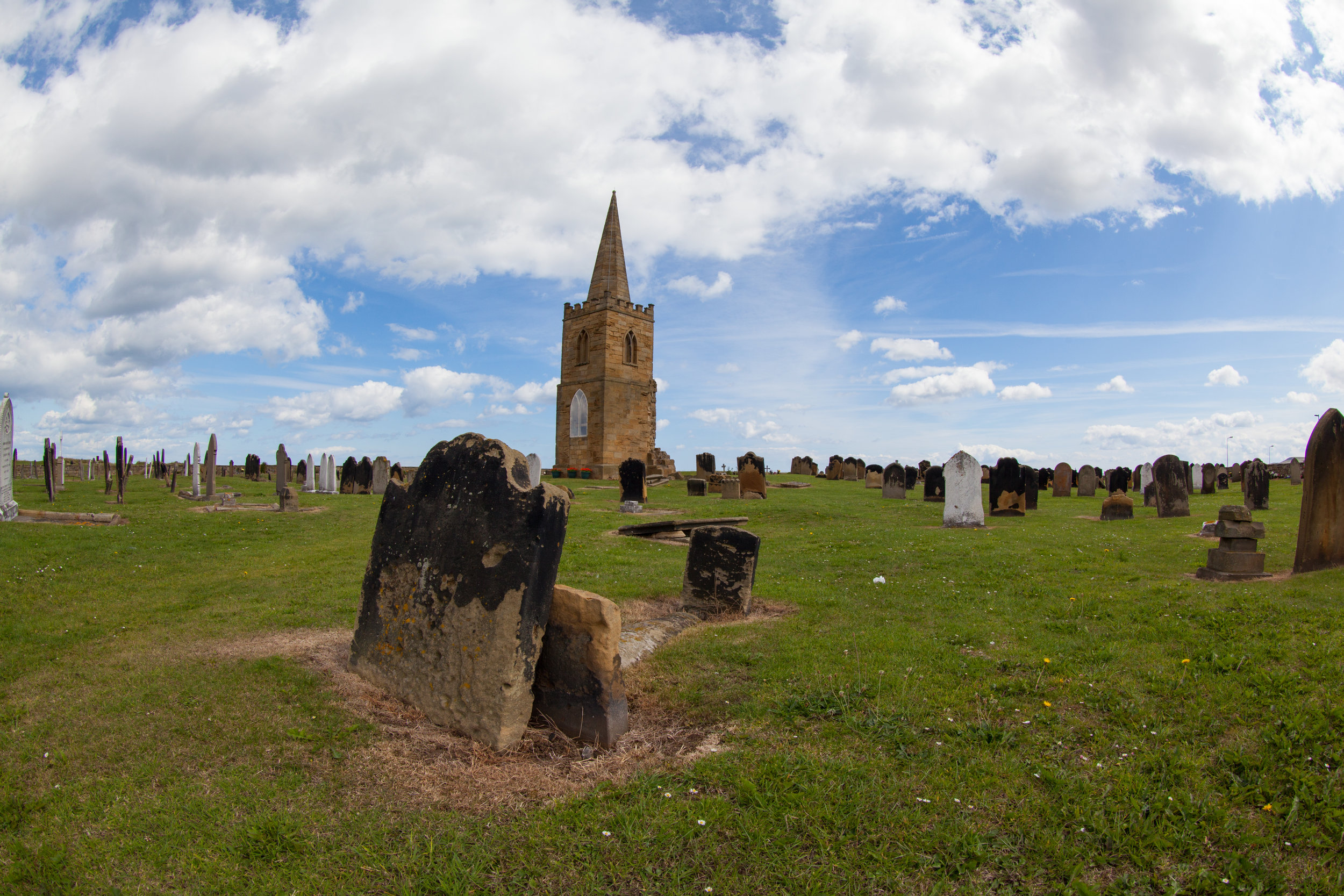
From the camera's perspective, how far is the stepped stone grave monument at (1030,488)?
71.2ft

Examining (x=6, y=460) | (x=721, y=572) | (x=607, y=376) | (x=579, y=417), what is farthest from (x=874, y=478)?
(x=6, y=460)

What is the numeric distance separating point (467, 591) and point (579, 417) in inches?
1745

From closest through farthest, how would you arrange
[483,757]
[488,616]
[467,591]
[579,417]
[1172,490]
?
[483,757], [488,616], [467,591], [1172,490], [579,417]

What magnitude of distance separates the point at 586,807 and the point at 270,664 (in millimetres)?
3446

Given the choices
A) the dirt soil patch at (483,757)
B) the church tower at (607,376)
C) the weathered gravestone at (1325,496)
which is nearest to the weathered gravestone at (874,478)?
the church tower at (607,376)

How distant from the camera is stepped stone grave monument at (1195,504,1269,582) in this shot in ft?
29.8

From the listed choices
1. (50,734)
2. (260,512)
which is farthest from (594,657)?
(260,512)

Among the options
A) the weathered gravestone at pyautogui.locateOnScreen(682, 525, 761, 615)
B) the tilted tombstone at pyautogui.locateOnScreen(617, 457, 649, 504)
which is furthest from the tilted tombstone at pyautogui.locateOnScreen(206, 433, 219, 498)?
the weathered gravestone at pyautogui.locateOnScreen(682, 525, 761, 615)

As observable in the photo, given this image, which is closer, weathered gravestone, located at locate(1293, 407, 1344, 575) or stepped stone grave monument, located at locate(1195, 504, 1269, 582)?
weathered gravestone, located at locate(1293, 407, 1344, 575)

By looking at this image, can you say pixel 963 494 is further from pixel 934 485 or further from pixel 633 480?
pixel 633 480

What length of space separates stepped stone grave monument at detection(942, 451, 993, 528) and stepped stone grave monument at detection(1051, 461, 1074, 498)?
13470 millimetres

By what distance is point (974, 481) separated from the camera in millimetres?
16734

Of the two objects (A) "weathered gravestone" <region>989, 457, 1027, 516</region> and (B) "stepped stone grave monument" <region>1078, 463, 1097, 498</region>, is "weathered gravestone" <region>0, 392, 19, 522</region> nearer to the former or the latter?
(A) "weathered gravestone" <region>989, 457, 1027, 516</region>

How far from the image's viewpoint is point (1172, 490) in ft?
56.4
